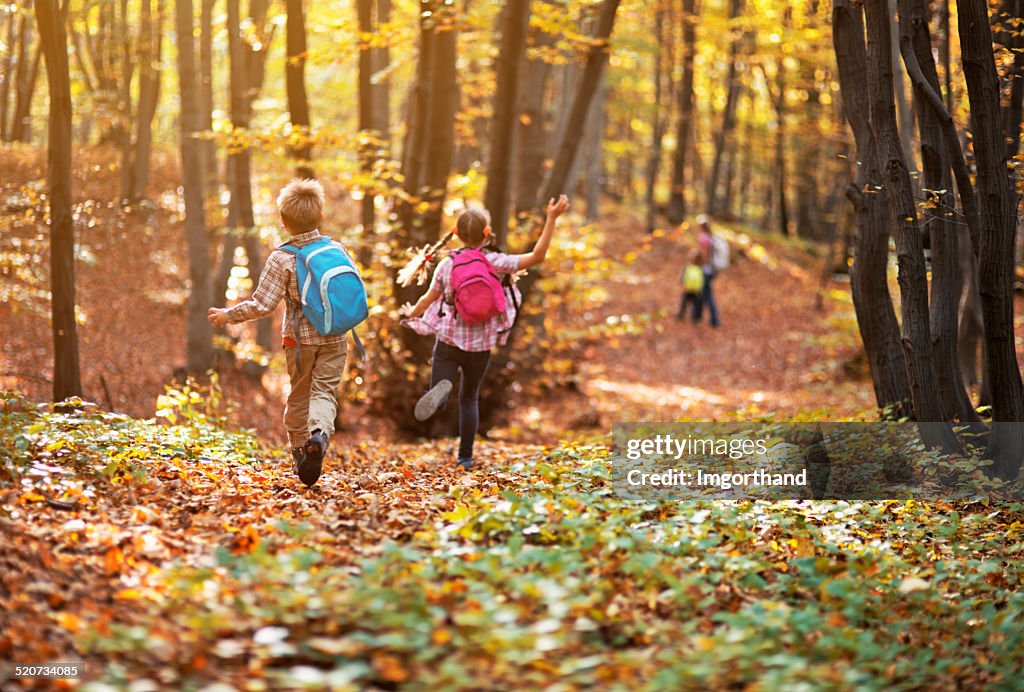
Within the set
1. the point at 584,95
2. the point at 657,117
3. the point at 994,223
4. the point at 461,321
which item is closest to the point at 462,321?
the point at 461,321

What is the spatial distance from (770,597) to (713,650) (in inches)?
42.7

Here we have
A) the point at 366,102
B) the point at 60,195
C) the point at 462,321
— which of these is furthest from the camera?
the point at 366,102

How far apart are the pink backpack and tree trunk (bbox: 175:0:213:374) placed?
7277 mm

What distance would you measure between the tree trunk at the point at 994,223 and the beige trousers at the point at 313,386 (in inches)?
180

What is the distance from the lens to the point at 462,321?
26.2ft

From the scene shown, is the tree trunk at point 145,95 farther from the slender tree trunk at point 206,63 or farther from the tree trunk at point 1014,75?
the tree trunk at point 1014,75

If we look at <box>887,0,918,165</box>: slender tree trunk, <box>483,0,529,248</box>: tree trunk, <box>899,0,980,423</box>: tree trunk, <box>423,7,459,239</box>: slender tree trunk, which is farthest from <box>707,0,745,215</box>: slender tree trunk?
<box>899,0,980,423</box>: tree trunk

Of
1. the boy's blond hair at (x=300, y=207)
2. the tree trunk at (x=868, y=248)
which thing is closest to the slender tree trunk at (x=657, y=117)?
the tree trunk at (x=868, y=248)

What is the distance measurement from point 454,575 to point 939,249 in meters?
5.34

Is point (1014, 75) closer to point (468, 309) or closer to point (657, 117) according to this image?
point (468, 309)

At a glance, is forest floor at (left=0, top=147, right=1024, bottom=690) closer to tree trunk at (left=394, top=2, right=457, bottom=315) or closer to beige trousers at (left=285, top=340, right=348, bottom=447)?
beige trousers at (left=285, top=340, right=348, bottom=447)

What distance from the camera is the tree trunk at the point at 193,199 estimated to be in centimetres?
1415

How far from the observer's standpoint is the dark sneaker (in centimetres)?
648

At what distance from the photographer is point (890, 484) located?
7641mm
